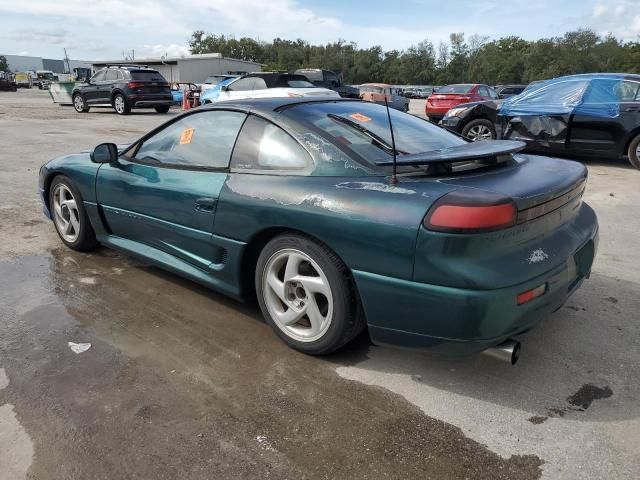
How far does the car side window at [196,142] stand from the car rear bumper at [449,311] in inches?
51.2

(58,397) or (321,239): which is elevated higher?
(321,239)

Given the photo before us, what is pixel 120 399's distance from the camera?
2461 mm

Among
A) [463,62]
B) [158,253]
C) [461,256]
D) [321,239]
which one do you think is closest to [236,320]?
[158,253]

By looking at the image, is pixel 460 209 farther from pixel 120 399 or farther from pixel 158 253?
pixel 158 253

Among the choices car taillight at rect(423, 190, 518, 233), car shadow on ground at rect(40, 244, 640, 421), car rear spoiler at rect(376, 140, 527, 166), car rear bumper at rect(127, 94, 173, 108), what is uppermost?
car rear spoiler at rect(376, 140, 527, 166)

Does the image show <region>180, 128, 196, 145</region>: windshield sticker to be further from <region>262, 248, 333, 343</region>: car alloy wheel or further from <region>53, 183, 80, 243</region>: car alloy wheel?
<region>53, 183, 80, 243</region>: car alloy wheel

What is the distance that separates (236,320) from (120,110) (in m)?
17.6

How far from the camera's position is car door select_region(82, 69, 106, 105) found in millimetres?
18812

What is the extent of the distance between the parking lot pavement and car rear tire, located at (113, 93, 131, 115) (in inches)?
636

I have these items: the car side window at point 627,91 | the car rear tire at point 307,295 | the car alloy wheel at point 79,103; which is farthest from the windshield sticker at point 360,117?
the car alloy wheel at point 79,103

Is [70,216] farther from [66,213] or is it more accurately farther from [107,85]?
[107,85]

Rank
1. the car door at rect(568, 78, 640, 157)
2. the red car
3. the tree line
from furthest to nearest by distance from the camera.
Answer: the tree line, the red car, the car door at rect(568, 78, 640, 157)

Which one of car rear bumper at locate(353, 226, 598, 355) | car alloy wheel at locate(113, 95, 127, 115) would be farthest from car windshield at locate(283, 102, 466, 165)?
car alloy wheel at locate(113, 95, 127, 115)

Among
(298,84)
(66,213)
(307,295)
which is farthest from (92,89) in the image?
(307,295)
